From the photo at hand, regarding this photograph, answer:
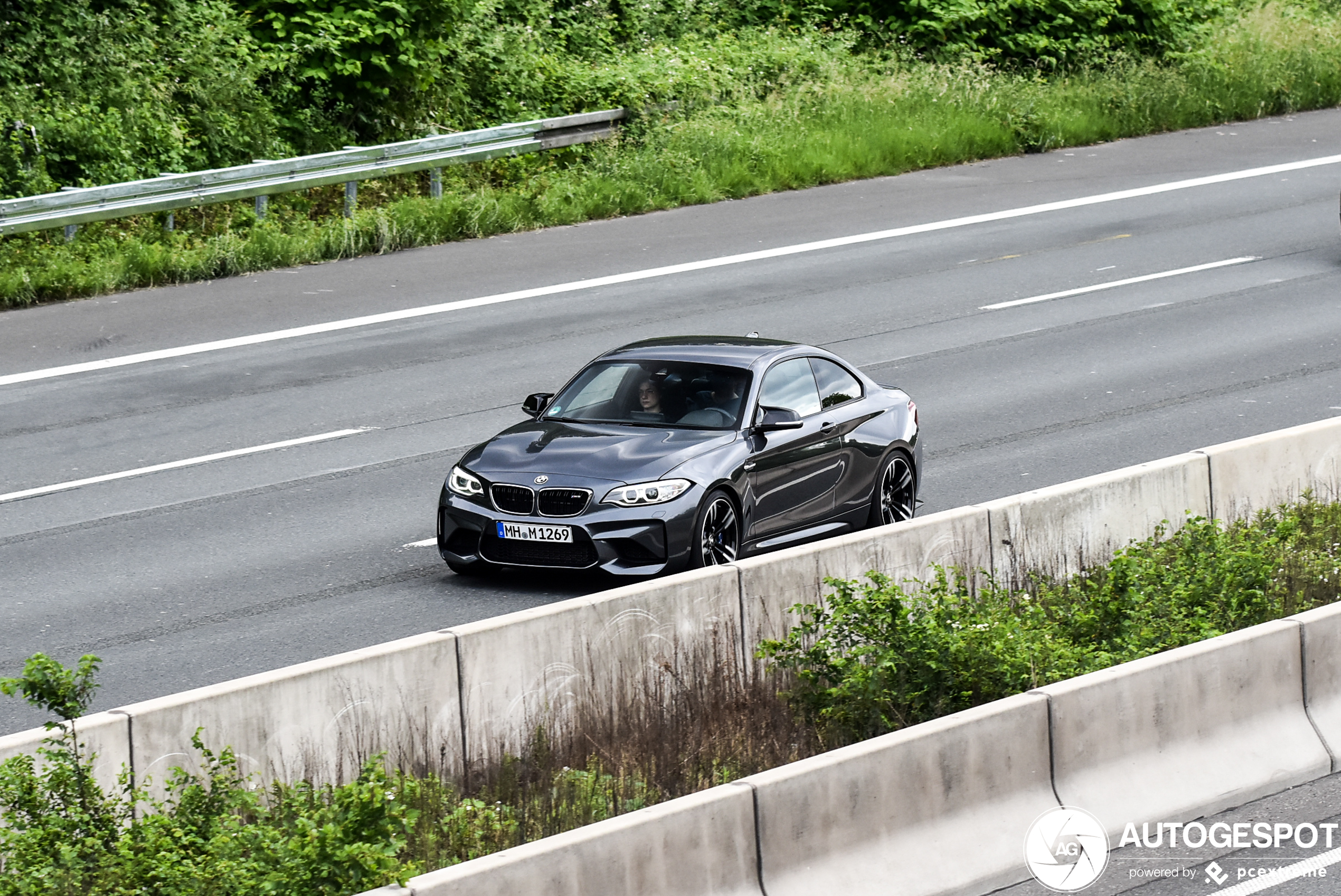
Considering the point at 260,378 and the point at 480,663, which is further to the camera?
the point at 260,378

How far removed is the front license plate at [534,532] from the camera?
12.0m

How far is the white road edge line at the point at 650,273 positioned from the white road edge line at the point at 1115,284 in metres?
3.33

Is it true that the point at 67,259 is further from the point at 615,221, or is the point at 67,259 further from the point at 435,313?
the point at 615,221

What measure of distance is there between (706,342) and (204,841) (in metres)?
6.81

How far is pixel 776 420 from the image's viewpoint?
12781 millimetres

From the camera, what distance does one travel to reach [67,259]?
2181cm

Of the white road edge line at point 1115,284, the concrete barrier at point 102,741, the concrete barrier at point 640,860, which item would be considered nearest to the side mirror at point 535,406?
the concrete barrier at point 102,741

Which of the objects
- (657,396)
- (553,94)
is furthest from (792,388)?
(553,94)

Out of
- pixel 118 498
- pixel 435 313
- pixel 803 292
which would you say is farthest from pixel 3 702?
pixel 803 292

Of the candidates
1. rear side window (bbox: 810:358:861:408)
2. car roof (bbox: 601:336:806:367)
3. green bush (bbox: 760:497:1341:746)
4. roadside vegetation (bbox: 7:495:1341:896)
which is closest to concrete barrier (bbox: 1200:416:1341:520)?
roadside vegetation (bbox: 7:495:1341:896)

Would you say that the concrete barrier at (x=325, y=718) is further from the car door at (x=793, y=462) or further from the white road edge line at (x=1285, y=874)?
the car door at (x=793, y=462)

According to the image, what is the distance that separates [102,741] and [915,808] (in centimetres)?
333

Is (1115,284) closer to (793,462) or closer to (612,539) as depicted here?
(793,462)

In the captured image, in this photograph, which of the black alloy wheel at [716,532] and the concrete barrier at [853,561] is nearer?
the concrete barrier at [853,561]
